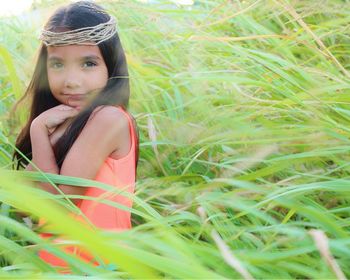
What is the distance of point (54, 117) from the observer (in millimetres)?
1758

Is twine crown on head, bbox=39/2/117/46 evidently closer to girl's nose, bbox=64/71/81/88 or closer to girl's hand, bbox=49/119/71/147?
girl's nose, bbox=64/71/81/88

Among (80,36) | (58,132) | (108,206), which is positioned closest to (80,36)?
(80,36)

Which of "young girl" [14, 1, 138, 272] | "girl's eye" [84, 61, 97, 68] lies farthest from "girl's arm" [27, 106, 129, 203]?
"girl's eye" [84, 61, 97, 68]

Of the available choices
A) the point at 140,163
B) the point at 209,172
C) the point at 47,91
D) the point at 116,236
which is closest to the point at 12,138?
the point at 47,91

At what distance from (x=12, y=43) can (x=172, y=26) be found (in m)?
0.54

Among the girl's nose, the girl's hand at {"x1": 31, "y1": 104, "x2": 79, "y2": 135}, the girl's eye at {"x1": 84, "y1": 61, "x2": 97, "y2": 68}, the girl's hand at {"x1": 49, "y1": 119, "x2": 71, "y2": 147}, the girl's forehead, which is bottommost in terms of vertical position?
the girl's hand at {"x1": 49, "y1": 119, "x2": 71, "y2": 147}

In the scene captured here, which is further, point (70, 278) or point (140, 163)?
point (140, 163)

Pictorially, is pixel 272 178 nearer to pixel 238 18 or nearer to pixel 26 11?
pixel 238 18

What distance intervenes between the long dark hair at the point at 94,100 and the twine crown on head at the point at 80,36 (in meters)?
0.01

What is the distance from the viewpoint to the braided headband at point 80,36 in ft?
5.69

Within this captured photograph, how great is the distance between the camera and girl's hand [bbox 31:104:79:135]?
5.76 feet

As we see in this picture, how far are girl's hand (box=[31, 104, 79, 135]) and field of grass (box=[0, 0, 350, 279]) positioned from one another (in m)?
0.09

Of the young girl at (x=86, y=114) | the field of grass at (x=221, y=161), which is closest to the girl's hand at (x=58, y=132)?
the young girl at (x=86, y=114)

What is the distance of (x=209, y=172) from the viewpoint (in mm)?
1769
